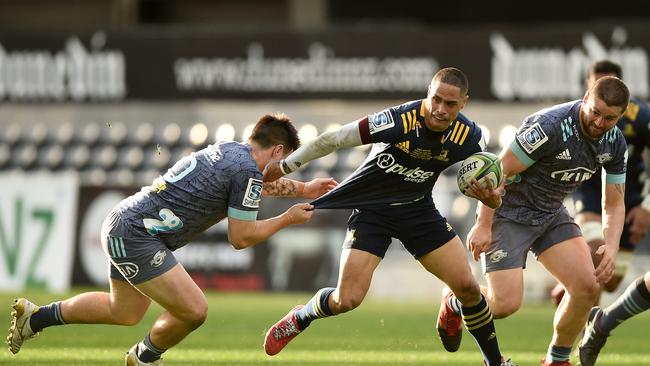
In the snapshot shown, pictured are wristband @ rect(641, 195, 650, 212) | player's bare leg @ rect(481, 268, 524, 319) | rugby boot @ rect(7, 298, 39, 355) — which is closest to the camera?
rugby boot @ rect(7, 298, 39, 355)

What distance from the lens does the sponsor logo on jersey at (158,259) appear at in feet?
25.4

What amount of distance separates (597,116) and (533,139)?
0.43 metres

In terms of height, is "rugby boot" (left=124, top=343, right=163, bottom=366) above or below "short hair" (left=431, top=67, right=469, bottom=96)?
below

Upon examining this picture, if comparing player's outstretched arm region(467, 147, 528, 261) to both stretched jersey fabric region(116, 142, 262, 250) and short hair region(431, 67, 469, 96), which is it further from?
stretched jersey fabric region(116, 142, 262, 250)

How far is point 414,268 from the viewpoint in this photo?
1686 centimetres

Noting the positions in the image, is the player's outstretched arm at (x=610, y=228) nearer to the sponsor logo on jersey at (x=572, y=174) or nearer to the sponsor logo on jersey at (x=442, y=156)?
the sponsor logo on jersey at (x=572, y=174)

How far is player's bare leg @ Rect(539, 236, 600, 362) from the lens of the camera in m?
8.37

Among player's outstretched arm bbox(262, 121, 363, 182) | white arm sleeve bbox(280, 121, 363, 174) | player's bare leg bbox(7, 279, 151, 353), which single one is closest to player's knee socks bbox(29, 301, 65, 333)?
player's bare leg bbox(7, 279, 151, 353)

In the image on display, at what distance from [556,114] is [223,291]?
9446 mm

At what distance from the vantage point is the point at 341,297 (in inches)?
339

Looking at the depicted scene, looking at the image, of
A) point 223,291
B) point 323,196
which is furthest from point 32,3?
point 323,196

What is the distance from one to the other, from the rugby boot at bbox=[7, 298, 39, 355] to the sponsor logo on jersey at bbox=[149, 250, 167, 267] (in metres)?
1.08

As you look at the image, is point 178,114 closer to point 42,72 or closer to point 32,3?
point 42,72

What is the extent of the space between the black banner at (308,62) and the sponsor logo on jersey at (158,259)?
12.4m
